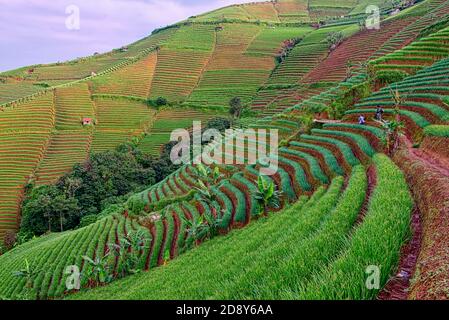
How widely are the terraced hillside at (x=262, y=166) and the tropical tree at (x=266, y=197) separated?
197 millimetres

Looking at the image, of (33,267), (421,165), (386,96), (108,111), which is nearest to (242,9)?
(108,111)

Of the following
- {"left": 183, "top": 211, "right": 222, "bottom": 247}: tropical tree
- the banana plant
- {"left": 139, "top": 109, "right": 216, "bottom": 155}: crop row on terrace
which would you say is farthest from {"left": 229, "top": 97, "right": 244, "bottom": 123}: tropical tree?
{"left": 183, "top": 211, "right": 222, "bottom": 247}: tropical tree

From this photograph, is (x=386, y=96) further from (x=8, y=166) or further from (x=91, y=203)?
(x=8, y=166)

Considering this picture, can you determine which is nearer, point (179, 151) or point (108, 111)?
point (179, 151)

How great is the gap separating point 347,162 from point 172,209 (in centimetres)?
1302

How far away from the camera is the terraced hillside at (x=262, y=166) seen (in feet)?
20.7

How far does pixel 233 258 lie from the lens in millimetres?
9781

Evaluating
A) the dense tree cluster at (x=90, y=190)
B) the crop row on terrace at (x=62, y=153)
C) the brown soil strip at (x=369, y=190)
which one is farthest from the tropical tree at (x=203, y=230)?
the crop row on terrace at (x=62, y=153)

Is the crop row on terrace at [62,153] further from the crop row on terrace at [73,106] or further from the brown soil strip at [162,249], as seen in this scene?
the brown soil strip at [162,249]

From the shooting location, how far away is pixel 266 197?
17734mm

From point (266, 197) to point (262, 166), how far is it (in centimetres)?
720

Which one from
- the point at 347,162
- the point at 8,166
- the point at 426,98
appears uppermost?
the point at 426,98

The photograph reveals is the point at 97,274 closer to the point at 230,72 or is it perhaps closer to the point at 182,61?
the point at 230,72

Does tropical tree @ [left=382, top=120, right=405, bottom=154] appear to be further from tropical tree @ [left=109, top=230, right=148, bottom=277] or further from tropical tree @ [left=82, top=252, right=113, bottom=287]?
tropical tree @ [left=82, top=252, right=113, bottom=287]
